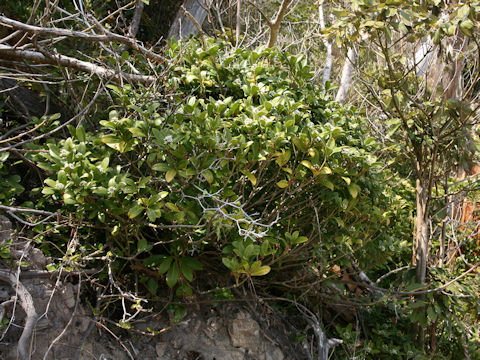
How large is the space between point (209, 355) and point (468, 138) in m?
2.78

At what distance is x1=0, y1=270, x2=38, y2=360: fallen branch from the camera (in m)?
2.15

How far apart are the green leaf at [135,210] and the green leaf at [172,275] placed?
20.8 inches

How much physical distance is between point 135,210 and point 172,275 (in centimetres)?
56

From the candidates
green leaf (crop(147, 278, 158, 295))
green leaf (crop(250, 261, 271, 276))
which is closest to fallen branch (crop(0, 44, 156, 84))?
green leaf (crop(147, 278, 158, 295))

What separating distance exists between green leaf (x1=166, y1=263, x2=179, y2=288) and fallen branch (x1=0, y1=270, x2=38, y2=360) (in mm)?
766

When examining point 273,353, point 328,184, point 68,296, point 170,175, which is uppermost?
point 328,184

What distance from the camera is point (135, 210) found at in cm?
242

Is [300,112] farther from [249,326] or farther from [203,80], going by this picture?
[249,326]

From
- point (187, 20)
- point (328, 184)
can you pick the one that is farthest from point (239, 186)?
point (187, 20)

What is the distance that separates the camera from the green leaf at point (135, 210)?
2406 millimetres

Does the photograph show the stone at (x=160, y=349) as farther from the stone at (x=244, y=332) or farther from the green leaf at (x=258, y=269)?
Answer: the green leaf at (x=258, y=269)

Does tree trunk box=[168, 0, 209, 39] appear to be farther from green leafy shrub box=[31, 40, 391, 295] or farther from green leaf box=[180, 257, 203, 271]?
green leaf box=[180, 257, 203, 271]

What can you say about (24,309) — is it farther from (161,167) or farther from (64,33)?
(64,33)

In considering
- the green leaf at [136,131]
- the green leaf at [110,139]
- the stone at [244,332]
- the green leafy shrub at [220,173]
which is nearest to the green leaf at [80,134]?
the green leafy shrub at [220,173]
